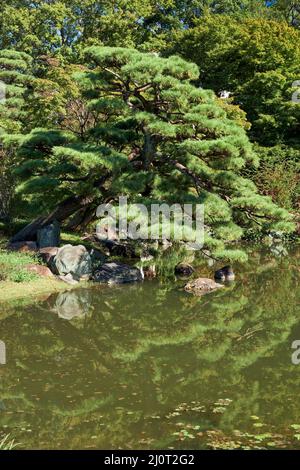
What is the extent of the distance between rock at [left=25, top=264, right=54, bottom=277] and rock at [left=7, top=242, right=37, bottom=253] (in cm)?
110

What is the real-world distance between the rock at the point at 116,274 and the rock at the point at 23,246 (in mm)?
1746

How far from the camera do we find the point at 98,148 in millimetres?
9875

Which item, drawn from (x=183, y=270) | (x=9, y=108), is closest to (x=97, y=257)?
(x=183, y=270)

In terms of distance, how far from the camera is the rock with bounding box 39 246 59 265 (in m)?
10.2

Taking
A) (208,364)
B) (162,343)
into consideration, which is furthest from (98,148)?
(208,364)

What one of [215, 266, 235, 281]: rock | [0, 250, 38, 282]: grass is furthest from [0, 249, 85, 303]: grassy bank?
[215, 266, 235, 281]: rock

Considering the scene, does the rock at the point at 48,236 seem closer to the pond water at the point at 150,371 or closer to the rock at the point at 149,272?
the rock at the point at 149,272

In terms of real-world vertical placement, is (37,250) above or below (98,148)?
below

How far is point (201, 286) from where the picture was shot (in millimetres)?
9586

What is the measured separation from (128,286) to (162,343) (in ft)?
10.6

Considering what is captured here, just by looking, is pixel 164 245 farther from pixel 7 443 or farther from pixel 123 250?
pixel 7 443

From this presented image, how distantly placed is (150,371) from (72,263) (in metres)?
4.65

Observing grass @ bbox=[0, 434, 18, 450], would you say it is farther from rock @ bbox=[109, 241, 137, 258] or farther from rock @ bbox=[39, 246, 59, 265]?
rock @ bbox=[109, 241, 137, 258]

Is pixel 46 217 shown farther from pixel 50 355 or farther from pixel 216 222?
pixel 50 355
